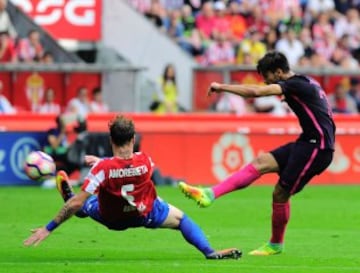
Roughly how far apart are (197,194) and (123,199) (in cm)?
136

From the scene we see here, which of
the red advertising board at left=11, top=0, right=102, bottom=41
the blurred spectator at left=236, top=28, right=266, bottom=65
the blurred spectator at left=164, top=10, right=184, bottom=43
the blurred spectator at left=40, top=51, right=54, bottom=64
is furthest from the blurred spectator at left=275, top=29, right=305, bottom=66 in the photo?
the blurred spectator at left=40, top=51, right=54, bottom=64

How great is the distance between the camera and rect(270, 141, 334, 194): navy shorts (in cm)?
1406

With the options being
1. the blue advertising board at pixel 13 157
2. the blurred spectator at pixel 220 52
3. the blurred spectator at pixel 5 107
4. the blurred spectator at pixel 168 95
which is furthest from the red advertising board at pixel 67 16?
the blue advertising board at pixel 13 157

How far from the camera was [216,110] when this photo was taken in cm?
2831

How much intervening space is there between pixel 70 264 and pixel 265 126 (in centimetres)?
1304

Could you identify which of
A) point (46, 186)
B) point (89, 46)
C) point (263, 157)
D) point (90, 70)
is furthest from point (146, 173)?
point (89, 46)

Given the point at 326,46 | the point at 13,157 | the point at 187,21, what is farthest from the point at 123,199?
the point at 326,46

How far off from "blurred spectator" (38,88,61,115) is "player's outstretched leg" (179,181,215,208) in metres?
13.0

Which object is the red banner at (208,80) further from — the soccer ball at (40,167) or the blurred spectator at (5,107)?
the soccer ball at (40,167)

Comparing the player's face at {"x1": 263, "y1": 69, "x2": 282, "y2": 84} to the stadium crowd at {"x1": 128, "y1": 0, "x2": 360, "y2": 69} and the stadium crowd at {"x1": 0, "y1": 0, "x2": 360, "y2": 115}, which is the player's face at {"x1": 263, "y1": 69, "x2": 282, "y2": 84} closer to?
the stadium crowd at {"x1": 0, "y1": 0, "x2": 360, "y2": 115}

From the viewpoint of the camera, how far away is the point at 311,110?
14.0 metres

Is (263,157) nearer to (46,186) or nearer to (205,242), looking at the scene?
(205,242)

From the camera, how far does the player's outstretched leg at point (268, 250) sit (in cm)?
1409

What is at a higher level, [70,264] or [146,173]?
[146,173]
